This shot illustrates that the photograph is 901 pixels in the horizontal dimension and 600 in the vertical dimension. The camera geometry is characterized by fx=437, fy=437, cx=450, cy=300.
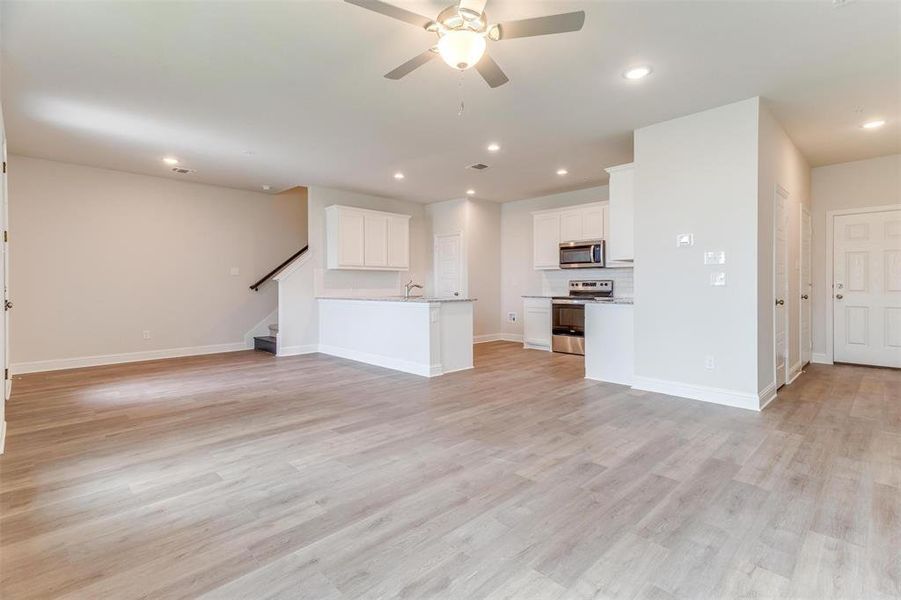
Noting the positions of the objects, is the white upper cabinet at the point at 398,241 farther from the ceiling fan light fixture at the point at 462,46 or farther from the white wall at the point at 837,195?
the white wall at the point at 837,195

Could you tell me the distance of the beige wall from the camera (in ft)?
18.2

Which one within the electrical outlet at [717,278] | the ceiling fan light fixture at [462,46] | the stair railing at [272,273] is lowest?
the electrical outlet at [717,278]

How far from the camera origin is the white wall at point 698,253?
374 cm

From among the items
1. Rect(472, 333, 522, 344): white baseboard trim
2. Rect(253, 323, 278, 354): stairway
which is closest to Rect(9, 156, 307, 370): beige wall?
Rect(253, 323, 278, 354): stairway

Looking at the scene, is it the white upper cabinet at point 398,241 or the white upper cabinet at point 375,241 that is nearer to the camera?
the white upper cabinet at point 375,241

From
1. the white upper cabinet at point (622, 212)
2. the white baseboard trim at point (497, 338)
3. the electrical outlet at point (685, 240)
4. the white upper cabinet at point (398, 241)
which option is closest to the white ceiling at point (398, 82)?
the white upper cabinet at point (622, 212)

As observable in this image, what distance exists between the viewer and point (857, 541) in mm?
1859

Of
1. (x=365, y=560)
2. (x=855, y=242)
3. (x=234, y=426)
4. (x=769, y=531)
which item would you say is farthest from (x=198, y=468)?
(x=855, y=242)

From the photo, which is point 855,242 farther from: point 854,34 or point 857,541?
point 857,541

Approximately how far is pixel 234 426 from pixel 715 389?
13.5 feet

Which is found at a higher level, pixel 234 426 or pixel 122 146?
pixel 122 146

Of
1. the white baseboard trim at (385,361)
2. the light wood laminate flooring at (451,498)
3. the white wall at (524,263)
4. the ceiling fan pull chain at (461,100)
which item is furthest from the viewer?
the white wall at (524,263)

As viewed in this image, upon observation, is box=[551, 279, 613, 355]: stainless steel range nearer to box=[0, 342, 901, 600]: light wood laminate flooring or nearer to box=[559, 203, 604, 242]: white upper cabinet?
box=[559, 203, 604, 242]: white upper cabinet

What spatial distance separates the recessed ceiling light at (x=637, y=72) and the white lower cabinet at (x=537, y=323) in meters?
4.45
